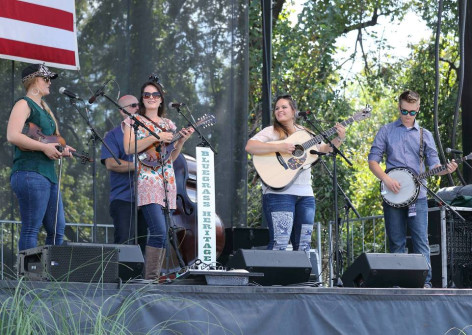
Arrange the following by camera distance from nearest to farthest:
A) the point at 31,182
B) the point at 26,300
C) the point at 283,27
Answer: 1. the point at 26,300
2. the point at 31,182
3. the point at 283,27

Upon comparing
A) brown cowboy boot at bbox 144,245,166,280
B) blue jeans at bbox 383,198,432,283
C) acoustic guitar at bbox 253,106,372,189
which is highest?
acoustic guitar at bbox 253,106,372,189

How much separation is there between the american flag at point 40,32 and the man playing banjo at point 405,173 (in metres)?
2.70

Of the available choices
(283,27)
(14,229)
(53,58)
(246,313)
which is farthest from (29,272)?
(283,27)

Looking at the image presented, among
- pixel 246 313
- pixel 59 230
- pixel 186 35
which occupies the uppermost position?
pixel 186 35

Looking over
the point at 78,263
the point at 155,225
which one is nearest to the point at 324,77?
the point at 155,225

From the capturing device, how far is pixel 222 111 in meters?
7.63

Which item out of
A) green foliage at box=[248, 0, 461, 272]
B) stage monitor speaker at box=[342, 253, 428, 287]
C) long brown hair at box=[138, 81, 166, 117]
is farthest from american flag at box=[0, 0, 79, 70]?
green foliage at box=[248, 0, 461, 272]

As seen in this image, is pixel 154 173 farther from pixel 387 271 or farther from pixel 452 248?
pixel 452 248

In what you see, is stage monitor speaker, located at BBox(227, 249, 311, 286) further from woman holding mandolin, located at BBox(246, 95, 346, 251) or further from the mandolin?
the mandolin

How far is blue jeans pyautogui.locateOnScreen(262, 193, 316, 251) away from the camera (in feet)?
18.7

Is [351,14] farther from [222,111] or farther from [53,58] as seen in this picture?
[53,58]

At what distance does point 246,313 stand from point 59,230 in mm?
1732

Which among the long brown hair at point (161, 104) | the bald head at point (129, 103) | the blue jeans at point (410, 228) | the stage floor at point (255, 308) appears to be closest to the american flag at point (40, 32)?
the bald head at point (129, 103)

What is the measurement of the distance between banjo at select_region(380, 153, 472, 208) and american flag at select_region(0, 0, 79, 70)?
2.82 metres
